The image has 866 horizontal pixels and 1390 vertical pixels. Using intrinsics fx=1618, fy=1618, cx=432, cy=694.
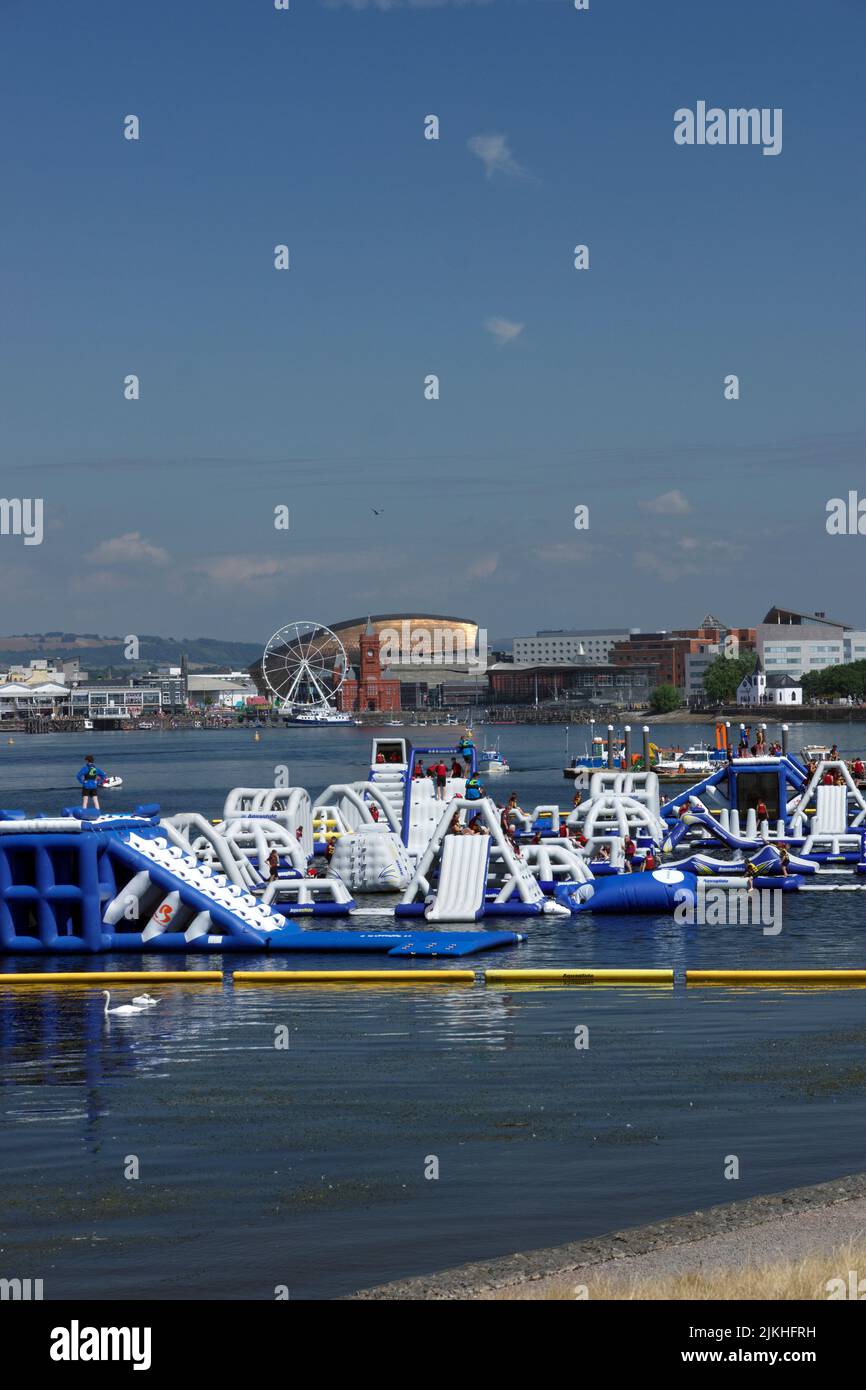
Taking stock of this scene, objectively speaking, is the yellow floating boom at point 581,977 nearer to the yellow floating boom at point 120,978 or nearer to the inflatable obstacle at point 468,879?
the yellow floating boom at point 120,978

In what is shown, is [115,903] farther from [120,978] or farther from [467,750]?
[467,750]

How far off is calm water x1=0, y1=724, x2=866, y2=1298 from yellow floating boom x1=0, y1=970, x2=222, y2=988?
2.37 feet

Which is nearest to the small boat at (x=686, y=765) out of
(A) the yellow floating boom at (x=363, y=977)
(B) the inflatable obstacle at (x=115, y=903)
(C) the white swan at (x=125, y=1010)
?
(B) the inflatable obstacle at (x=115, y=903)

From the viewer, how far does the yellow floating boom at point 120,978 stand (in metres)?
29.1

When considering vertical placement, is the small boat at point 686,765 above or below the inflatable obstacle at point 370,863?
above

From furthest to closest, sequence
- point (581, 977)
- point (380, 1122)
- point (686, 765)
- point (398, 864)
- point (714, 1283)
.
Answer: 1. point (686, 765)
2. point (398, 864)
3. point (581, 977)
4. point (380, 1122)
5. point (714, 1283)

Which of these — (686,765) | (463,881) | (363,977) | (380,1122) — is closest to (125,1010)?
(363,977)

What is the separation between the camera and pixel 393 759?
58531 millimetres

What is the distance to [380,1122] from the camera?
18.4 m

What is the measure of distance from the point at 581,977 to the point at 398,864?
1594cm

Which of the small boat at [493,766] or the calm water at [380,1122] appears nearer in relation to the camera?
the calm water at [380,1122]

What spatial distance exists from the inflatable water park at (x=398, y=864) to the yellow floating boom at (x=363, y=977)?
8.12 ft

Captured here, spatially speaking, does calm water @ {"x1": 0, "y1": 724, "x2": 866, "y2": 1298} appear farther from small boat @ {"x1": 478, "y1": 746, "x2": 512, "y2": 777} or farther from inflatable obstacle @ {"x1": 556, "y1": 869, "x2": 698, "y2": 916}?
small boat @ {"x1": 478, "y1": 746, "x2": 512, "y2": 777}
